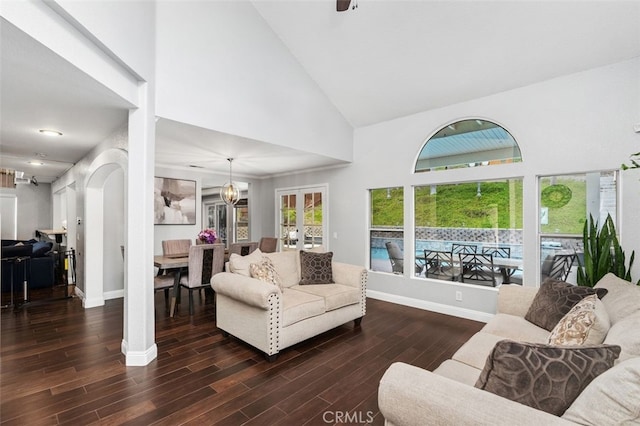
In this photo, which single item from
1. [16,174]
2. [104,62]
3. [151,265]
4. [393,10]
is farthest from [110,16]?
[16,174]

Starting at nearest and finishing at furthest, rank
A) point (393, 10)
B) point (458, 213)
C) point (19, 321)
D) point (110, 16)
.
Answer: point (110, 16) < point (393, 10) < point (19, 321) < point (458, 213)

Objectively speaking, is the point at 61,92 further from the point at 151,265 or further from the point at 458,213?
the point at 458,213

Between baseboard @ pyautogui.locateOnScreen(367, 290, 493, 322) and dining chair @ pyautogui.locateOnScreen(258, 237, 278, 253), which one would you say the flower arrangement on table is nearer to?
dining chair @ pyautogui.locateOnScreen(258, 237, 278, 253)

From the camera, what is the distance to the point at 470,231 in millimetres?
4320

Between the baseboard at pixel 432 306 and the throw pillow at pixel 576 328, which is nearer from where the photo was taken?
the throw pillow at pixel 576 328

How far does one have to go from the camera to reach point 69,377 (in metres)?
2.54

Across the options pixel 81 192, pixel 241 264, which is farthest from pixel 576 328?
pixel 81 192

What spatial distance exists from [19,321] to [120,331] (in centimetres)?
154

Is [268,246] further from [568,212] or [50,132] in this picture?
[568,212]

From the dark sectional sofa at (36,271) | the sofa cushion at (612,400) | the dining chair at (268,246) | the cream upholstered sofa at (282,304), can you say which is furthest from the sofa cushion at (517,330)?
the dark sectional sofa at (36,271)

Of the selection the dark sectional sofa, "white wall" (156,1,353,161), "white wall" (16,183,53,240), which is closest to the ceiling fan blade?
"white wall" (156,1,353,161)

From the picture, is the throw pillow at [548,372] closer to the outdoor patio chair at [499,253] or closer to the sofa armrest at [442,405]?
the sofa armrest at [442,405]

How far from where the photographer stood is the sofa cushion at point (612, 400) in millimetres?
930

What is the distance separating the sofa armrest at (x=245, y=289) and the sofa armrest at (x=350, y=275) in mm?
1263
